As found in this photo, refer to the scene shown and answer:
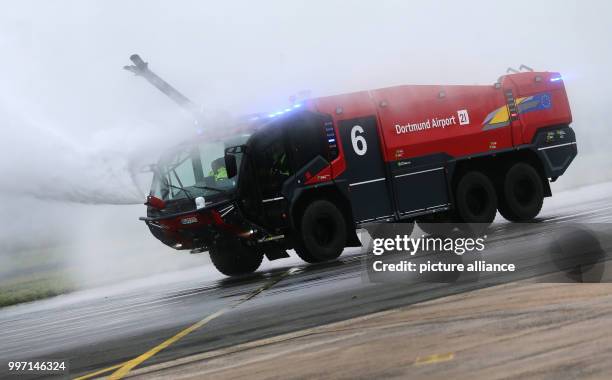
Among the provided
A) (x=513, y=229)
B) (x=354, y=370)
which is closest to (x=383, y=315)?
(x=354, y=370)

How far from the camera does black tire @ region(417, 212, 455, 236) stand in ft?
51.3

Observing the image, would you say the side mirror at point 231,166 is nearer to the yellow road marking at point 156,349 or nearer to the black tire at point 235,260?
the black tire at point 235,260

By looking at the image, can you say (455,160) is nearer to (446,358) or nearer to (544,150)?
(544,150)

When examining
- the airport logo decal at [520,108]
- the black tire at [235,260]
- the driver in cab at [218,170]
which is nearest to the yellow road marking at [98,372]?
the driver in cab at [218,170]

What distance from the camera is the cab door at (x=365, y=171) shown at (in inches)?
555

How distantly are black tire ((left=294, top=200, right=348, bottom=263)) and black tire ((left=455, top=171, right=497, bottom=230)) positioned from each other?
2.62 meters

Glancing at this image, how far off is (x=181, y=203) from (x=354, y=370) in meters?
8.66

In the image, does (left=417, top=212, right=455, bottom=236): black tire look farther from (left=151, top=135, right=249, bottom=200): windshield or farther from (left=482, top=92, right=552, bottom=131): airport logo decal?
(left=151, top=135, right=249, bottom=200): windshield

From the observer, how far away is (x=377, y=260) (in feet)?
39.1

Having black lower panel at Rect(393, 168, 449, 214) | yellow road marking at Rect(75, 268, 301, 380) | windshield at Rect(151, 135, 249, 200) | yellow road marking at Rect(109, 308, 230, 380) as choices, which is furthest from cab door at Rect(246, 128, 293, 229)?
yellow road marking at Rect(109, 308, 230, 380)

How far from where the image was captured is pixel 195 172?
13.7 metres

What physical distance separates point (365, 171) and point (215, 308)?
203 inches

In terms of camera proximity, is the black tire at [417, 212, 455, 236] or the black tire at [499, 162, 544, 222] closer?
the black tire at [417, 212, 455, 236]

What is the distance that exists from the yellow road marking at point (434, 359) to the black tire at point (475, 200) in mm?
10146
